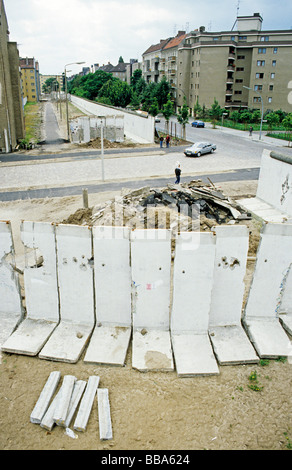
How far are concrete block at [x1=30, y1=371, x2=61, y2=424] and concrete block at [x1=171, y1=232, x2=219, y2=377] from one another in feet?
6.31

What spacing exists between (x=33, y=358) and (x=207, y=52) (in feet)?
213

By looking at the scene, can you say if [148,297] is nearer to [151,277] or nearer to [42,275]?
[151,277]

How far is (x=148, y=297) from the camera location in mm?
6117

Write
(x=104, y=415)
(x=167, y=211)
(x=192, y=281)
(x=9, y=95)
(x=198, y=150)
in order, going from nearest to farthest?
(x=104, y=415)
(x=192, y=281)
(x=167, y=211)
(x=198, y=150)
(x=9, y=95)

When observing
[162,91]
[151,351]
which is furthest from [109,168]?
[162,91]

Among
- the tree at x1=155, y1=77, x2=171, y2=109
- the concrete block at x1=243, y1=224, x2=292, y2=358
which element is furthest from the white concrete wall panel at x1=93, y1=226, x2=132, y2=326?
the tree at x1=155, y1=77, x2=171, y2=109

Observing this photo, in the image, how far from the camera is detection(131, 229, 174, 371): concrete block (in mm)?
5715

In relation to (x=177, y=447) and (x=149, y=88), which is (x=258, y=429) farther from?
(x=149, y=88)

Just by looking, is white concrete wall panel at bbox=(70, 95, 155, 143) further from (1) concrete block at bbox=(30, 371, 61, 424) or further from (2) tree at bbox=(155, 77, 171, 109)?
(1) concrete block at bbox=(30, 371, 61, 424)

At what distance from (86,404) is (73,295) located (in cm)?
201

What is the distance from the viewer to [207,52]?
2343 inches
